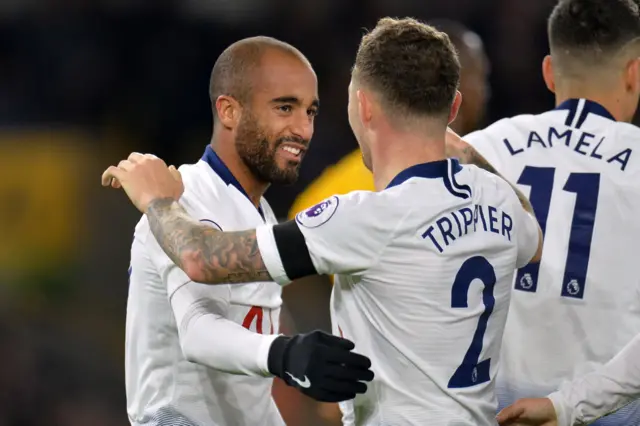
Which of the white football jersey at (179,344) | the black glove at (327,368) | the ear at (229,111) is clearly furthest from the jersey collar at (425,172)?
the ear at (229,111)

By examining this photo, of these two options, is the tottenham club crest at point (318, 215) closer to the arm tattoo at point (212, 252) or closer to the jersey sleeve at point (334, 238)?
the jersey sleeve at point (334, 238)

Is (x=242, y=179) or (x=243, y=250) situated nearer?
(x=243, y=250)

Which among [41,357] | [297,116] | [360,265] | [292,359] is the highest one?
[297,116]

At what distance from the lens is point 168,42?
8930 mm

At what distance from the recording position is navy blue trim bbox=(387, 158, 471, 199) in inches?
112

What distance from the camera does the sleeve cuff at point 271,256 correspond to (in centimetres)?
276

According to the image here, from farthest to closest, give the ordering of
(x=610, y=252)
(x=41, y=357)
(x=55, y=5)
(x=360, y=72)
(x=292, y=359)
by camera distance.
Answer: (x=55, y=5) → (x=41, y=357) → (x=610, y=252) → (x=360, y=72) → (x=292, y=359)

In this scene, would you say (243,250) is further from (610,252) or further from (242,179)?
(610,252)

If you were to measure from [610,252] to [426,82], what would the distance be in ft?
3.63

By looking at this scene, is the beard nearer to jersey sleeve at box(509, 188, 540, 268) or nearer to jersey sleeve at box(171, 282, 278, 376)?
jersey sleeve at box(171, 282, 278, 376)

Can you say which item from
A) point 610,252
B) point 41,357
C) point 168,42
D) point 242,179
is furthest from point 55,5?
point 610,252

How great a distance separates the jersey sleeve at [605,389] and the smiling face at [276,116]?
1.17m

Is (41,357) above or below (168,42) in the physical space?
below

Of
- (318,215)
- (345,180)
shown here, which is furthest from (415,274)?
(345,180)
